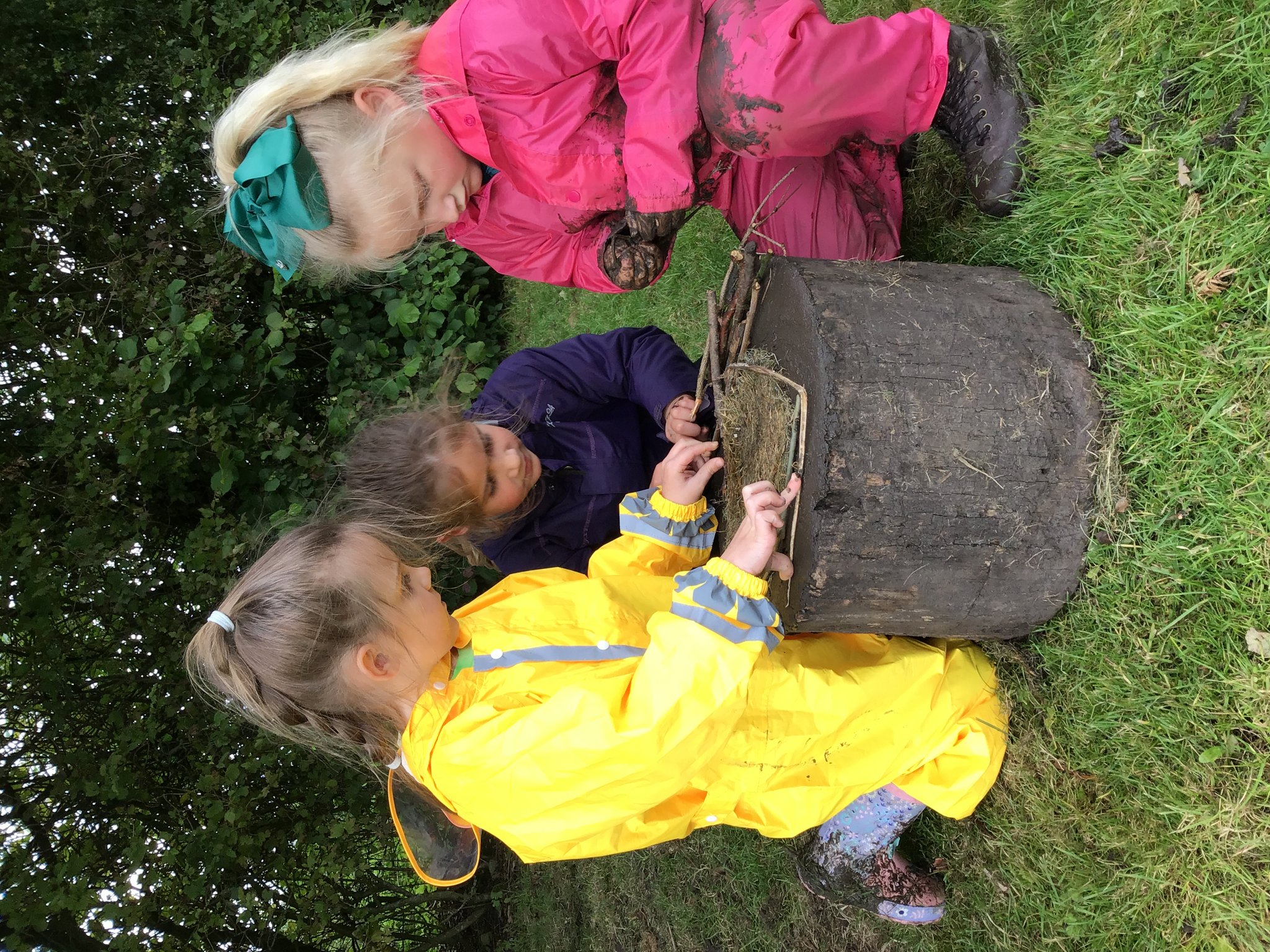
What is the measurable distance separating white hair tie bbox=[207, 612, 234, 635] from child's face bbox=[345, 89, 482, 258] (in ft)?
3.55

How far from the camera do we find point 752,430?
2152mm

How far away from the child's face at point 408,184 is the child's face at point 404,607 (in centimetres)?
88

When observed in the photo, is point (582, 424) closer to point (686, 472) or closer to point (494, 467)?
point (494, 467)

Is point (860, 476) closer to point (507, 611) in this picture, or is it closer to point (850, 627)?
point (850, 627)

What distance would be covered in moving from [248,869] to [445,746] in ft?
9.31

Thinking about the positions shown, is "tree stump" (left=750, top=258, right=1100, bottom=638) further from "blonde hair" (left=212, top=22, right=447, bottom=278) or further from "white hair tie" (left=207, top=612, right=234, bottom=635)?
"white hair tie" (left=207, top=612, right=234, bottom=635)

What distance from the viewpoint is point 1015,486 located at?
6.14 feet

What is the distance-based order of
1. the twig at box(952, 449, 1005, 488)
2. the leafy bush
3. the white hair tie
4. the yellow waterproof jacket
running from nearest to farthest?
the yellow waterproof jacket
the twig at box(952, 449, 1005, 488)
the white hair tie
the leafy bush

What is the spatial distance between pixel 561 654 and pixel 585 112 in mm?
1444

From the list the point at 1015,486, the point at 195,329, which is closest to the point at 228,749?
the point at 195,329

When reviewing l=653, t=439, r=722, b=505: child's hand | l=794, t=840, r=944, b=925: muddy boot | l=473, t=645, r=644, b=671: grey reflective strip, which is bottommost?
l=794, t=840, r=944, b=925: muddy boot

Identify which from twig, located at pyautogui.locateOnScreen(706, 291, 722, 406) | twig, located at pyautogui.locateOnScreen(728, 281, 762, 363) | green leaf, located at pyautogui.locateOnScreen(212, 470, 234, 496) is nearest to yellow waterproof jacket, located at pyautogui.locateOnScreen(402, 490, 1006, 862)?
twig, located at pyautogui.locateOnScreen(706, 291, 722, 406)

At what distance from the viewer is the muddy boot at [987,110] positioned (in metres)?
2.15

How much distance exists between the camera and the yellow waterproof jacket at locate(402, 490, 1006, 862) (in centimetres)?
161
